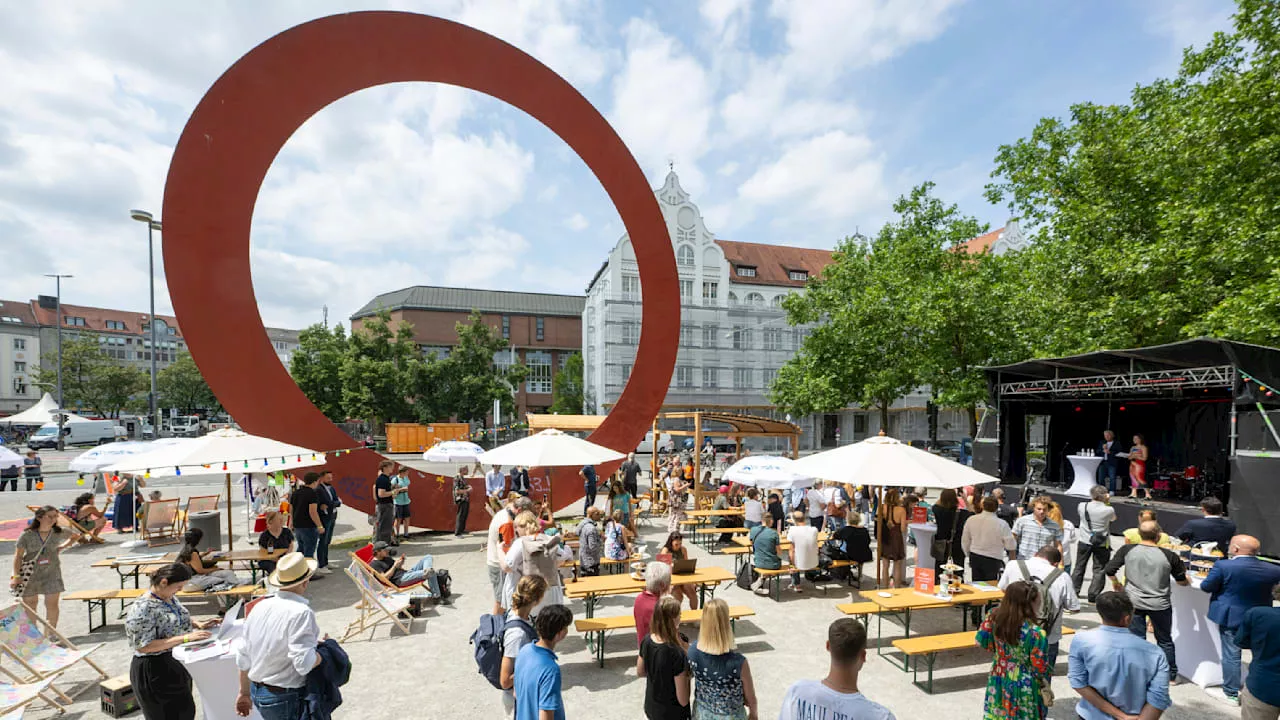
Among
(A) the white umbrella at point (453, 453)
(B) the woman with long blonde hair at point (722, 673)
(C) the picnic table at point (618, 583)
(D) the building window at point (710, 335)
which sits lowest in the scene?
(C) the picnic table at point (618, 583)

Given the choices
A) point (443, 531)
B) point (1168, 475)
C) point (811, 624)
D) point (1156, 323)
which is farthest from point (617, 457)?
point (1168, 475)

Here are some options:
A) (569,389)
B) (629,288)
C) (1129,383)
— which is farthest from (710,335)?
(1129,383)

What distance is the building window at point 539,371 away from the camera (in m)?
58.6

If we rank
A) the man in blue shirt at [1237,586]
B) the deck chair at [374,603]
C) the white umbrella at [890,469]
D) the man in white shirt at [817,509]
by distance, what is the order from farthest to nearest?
1. the man in white shirt at [817,509]
2. the deck chair at [374,603]
3. the white umbrella at [890,469]
4. the man in blue shirt at [1237,586]

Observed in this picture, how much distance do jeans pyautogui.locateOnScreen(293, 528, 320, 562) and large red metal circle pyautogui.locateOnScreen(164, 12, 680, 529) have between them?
2073mm

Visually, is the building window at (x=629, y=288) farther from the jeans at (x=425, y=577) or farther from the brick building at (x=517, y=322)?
the jeans at (x=425, y=577)

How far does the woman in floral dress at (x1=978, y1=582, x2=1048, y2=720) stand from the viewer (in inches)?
142

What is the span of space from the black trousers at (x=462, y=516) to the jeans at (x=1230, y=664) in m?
10.5

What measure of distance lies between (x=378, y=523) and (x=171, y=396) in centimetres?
6505

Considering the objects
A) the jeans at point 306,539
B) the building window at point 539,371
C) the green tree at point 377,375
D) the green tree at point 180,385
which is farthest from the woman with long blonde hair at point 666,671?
the green tree at point 180,385

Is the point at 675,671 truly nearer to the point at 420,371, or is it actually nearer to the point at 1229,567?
the point at 1229,567

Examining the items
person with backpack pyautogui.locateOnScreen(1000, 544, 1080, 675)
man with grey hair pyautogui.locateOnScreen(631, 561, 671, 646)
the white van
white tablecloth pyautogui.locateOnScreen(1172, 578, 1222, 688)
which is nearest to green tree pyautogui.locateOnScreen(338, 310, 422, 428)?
the white van

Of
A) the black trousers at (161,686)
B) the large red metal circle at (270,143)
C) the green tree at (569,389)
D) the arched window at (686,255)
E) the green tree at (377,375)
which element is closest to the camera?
the black trousers at (161,686)

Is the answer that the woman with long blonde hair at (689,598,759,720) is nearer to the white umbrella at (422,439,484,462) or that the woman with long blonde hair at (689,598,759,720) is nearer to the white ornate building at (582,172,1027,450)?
the white umbrella at (422,439,484,462)
